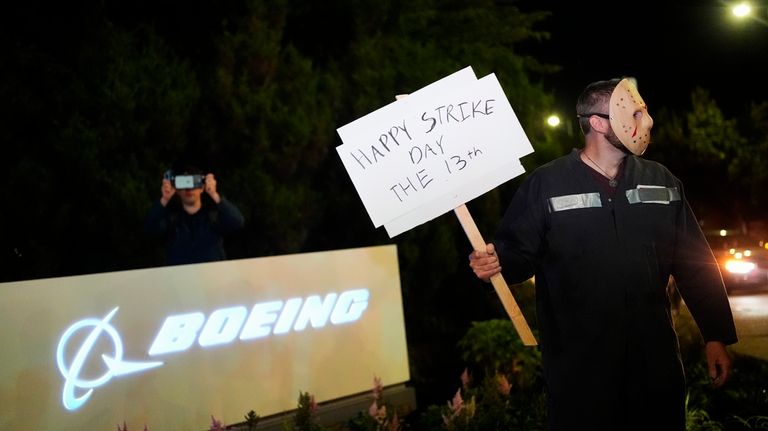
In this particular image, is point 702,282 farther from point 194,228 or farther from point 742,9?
point 742,9

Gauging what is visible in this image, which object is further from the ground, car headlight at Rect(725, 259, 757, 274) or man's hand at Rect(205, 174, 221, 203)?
man's hand at Rect(205, 174, 221, 203)

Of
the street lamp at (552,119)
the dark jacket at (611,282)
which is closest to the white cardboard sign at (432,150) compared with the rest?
the dark jacket at (611,282)

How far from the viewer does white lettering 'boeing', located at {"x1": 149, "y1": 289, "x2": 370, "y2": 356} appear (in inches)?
191

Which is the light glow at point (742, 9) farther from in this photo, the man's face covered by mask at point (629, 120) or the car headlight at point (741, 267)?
the man's face covered by mask at point (629, 120)

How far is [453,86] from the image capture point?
11.4 ft

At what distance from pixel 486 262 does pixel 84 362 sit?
2.61m

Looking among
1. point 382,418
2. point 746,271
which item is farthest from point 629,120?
point 746,271

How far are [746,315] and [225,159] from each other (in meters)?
4.95

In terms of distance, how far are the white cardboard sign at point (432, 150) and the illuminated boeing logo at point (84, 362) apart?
206 cm

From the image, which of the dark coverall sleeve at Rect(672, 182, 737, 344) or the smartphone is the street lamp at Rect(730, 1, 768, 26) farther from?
the dark coverall sleeve at Rect(672, 182, 737, 344)

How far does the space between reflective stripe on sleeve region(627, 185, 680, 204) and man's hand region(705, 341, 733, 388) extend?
64cm

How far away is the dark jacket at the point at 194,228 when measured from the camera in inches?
227

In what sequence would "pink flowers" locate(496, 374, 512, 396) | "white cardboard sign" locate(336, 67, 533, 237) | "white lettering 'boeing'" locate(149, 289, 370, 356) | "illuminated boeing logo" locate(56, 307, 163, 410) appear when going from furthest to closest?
"pink flowers" locate(496, 374, 512, 396)
"white lettering 'boeing'" locate(149, 289, 370, 356)
"illuminated boeing logo" locate(56, 307, 163, 410)
"white cardboard sign" locate(336, 67, 533, 237)

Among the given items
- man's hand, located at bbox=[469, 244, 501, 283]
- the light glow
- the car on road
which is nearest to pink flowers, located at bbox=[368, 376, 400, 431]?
man's hand, located at bbox=[469, 244, 501, 283]
